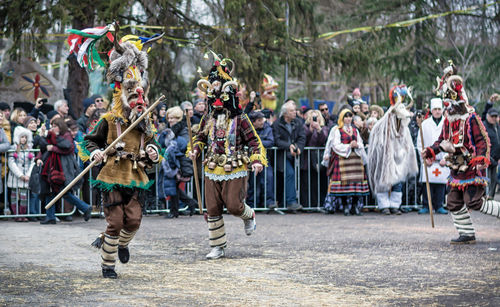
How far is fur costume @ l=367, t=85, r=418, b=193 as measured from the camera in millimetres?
14648

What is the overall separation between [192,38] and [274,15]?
75.2 inches

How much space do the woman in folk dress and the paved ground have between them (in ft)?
6.98

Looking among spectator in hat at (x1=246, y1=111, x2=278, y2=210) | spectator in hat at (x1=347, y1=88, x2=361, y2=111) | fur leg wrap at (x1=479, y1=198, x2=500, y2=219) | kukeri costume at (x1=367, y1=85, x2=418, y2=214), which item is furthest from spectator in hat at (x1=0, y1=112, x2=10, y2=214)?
fur leg wrap at (x1=479, y1=198, x2=500, y2=219)

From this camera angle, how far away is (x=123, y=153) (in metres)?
7.88

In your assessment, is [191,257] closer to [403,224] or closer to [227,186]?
[227,186]

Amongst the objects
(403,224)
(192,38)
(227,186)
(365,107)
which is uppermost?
(192,38)

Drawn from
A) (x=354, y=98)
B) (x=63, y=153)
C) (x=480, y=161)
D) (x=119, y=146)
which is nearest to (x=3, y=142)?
(x=63, y=153)

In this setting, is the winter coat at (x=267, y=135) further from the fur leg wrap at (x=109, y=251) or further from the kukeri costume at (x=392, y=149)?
the fur leg wrap at (x=109, y=251)

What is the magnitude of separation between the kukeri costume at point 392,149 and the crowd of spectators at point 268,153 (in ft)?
0.82

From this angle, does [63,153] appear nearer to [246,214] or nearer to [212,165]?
[212,165]

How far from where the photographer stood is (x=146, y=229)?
39.8 ft

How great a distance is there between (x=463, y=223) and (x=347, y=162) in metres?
4.48

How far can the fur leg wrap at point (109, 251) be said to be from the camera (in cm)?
768

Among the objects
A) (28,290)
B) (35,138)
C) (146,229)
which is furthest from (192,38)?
(28,290)
